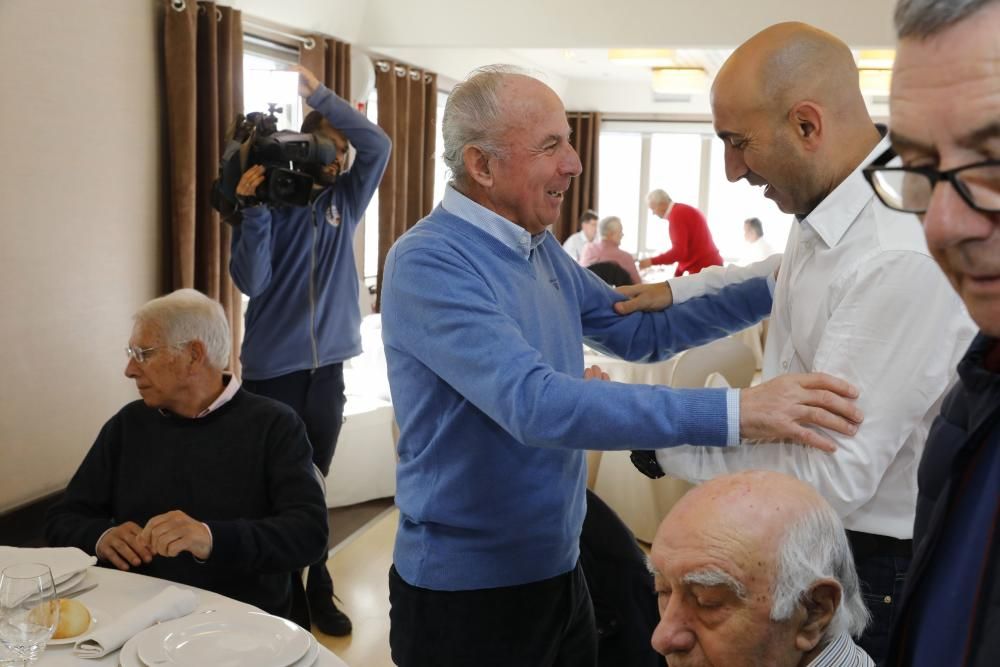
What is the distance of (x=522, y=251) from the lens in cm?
177

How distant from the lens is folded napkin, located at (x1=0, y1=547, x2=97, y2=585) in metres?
1.79

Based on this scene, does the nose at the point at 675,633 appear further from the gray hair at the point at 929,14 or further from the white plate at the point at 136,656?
the gray hair at the point at 929,14

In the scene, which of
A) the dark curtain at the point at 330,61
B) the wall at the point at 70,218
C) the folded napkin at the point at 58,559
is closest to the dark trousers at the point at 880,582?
the folded napkin at the point at 58,559

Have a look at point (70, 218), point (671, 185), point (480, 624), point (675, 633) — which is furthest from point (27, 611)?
point (671, 185)

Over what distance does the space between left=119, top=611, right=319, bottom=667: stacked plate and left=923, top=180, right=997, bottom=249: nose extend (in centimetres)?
119

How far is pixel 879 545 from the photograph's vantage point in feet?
4.71

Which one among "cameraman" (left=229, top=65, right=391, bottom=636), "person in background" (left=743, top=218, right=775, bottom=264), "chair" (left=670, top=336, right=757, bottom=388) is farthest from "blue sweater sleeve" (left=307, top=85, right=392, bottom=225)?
"person in background" (left=743, top=218, right=775, bottom=264)

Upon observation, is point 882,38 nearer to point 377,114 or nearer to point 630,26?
point 630,26

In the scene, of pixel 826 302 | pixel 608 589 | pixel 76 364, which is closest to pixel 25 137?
pixel 76 364

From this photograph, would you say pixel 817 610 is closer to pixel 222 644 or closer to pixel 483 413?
pixel 483 413

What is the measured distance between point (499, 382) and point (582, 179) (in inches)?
425

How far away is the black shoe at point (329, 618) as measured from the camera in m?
3.47

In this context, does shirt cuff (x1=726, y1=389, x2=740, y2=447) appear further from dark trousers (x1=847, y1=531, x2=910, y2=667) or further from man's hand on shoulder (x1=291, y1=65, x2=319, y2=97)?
man's hand on shoulder (x1=291, y1=65, x2=319, y2=97)

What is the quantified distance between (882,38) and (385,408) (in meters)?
3.35
